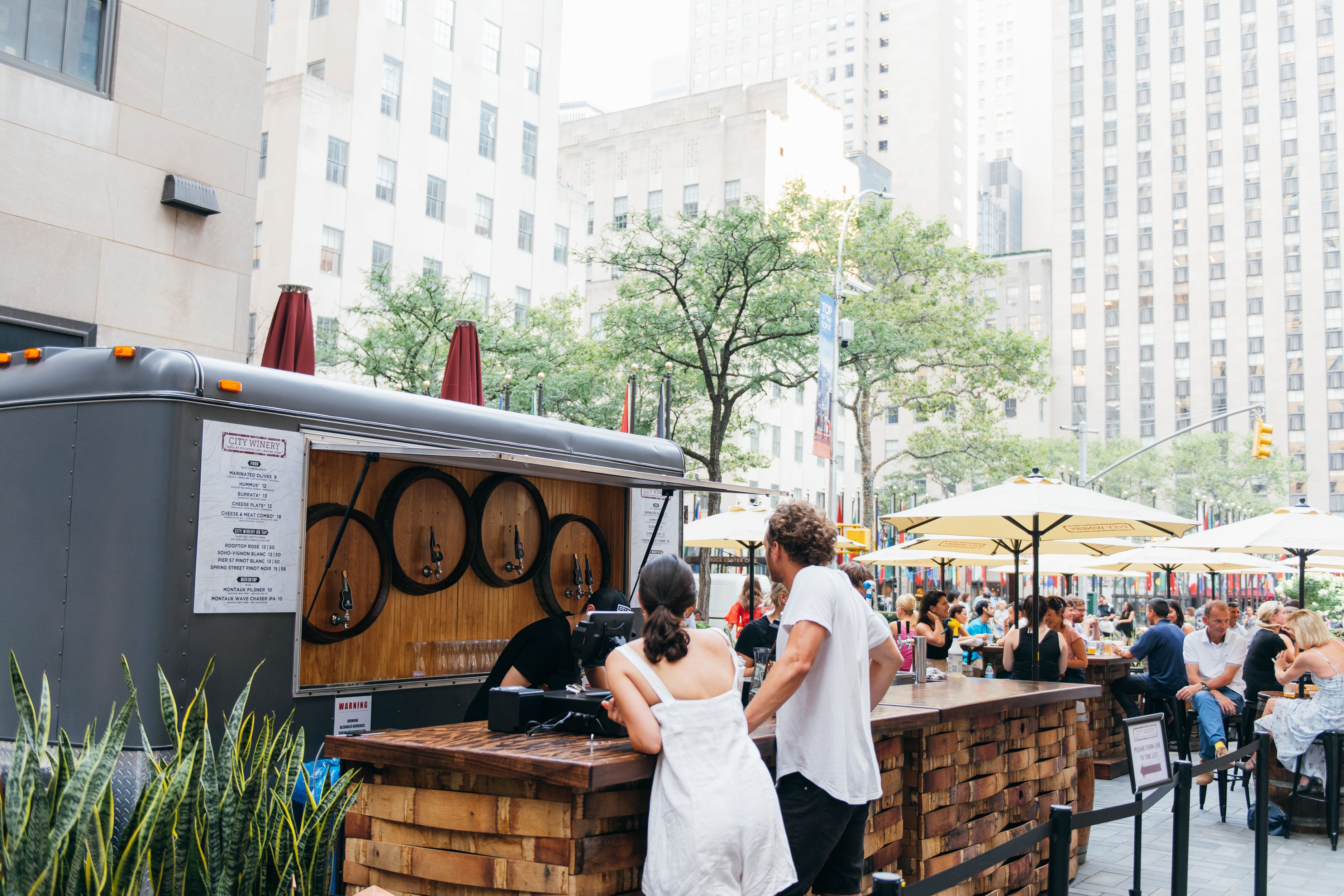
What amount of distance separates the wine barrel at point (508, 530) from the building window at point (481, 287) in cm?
3329

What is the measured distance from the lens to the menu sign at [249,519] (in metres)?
5.81

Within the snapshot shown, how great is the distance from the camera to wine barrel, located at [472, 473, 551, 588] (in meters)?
8.26

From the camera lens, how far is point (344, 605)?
6934mm

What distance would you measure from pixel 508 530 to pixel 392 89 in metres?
35.0

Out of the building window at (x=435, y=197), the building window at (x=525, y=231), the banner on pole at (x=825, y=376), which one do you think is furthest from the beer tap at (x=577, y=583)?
the building window at (x=525, y=231)

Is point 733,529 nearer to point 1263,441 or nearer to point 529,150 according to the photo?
point 1263,441

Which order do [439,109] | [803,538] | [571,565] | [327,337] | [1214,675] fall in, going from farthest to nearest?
[439,109], [327,337], [1214,675], [571,565], [803,538]

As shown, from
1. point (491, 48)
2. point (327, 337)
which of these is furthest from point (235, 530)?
point (491, 48)

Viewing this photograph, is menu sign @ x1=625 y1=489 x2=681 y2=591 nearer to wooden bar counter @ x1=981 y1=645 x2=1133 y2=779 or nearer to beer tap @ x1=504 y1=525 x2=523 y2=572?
beer tap @ x1=504 y1=525 x2=523 y2=572

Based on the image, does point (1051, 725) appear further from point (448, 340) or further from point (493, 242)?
point (493, 242)

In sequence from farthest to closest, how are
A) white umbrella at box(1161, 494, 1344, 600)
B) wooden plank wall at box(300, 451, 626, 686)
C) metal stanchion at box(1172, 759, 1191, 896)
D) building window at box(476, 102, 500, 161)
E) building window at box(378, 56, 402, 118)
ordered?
building window at box(476, 102, 500, 161)
building window at box(378, 56, 402, 118)
white umbrella at box(1161, 494, 1344, 600)
wooden plank wall at box(300, 451, 626, 686)
metal stanchion at box(1172, 759, 1191, 896)

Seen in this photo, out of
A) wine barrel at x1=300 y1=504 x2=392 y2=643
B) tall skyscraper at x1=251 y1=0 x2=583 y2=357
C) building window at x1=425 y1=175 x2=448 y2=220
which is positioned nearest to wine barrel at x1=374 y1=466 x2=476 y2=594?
wine barrel at x1=300 y1=504 x2=392 y2=643

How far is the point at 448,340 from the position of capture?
1140 inches

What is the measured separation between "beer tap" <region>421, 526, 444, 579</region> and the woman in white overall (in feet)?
12.5
